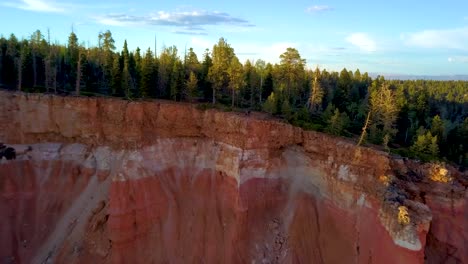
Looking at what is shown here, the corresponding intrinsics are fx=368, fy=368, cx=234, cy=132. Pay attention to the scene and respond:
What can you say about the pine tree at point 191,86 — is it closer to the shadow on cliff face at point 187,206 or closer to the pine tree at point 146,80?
the pine tree at point 146,80

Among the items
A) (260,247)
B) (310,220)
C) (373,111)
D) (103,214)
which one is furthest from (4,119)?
(373,111)

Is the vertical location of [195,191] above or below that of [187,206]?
above

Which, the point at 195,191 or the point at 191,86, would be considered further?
the point at 191,86

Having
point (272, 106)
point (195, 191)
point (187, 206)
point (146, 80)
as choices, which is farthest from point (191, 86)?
point (187, 206)

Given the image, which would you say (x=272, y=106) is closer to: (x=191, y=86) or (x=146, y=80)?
(x=191, y=86)

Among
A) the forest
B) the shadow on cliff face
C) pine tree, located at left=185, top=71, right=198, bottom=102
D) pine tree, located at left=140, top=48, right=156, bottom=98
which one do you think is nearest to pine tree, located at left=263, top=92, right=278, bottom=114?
the forest

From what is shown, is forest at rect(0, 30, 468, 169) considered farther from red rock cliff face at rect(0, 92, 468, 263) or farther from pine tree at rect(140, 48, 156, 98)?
red rock cliff face at rect(0, 92, 468, 263)

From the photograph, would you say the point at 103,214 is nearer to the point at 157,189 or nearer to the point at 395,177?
the point at 157,189
